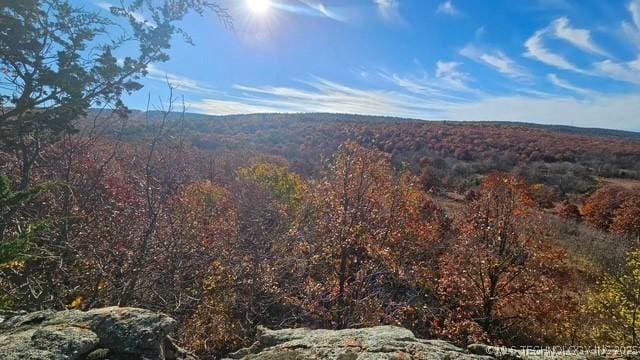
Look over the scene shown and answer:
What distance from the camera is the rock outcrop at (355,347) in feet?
12.0

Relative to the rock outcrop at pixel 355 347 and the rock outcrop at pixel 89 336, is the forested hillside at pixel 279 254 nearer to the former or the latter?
the rock outcrop at pixel 89 336

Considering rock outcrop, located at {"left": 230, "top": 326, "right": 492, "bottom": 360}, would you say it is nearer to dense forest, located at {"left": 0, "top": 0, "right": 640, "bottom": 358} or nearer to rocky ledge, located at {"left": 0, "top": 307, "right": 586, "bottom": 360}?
rocky ledge, located at {"left": 0, "top": 307, "right": 586, "bottom": 360}

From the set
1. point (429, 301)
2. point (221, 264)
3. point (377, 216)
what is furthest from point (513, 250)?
point (221, 264)

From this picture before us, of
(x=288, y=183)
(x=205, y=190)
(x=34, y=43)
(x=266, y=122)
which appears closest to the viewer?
(x=34, y=43)

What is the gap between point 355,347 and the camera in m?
3.82

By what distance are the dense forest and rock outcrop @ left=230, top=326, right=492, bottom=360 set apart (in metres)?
2.32

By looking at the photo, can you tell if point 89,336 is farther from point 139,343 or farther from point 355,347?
point 355,347

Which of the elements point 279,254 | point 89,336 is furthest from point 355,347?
point 279,254

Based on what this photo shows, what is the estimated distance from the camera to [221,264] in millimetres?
15336

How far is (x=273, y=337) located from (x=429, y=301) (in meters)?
19.1

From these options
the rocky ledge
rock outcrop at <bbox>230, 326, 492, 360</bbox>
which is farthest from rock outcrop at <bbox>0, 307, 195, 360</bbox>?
rock outcrop at <bbox>230, 326, 492, 360</bbox>

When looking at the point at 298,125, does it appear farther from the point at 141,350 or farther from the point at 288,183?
the point at 141,350

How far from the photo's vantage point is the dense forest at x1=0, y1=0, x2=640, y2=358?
740 cm

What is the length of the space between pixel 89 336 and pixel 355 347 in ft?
7.66
